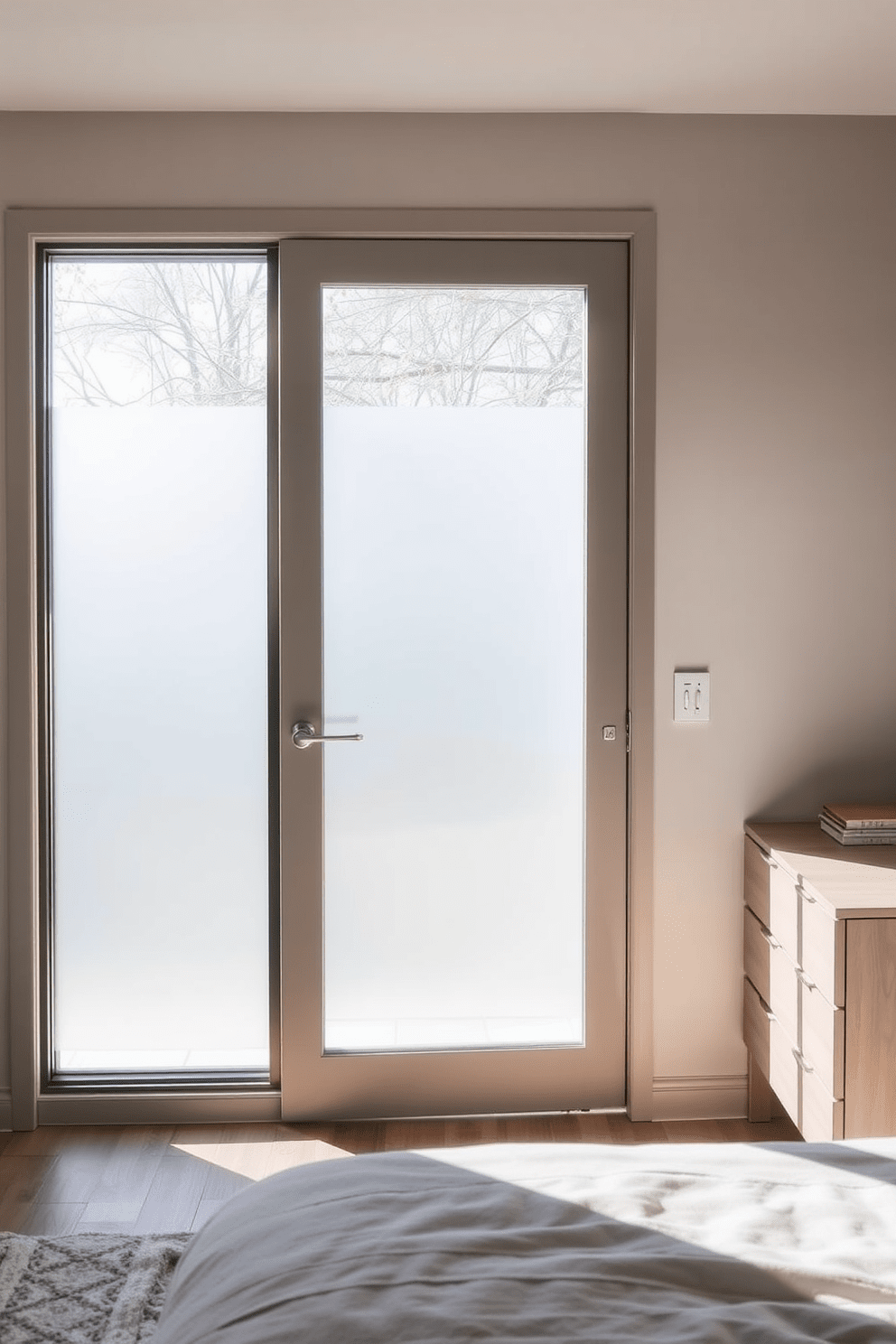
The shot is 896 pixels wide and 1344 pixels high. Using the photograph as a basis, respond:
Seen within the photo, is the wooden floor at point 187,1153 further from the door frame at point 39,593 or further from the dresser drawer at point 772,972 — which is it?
the dresser drawer at point 772,972

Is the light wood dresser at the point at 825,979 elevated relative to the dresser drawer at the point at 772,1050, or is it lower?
elevated

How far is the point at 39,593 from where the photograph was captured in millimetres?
2814

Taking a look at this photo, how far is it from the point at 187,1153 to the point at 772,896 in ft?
5.25

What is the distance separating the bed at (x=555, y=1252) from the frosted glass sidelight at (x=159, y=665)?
1.56m

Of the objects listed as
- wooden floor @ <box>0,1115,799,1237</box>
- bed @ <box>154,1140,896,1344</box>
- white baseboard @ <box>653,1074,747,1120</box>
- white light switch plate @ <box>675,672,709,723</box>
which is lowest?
wooden floor @ <box>0,1115,799,1237</box>

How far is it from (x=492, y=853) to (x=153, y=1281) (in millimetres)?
1253

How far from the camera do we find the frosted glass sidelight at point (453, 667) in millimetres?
2799

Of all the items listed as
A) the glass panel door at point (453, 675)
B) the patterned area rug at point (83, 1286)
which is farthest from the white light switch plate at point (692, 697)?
the patterned area rug at point (83, 1286)

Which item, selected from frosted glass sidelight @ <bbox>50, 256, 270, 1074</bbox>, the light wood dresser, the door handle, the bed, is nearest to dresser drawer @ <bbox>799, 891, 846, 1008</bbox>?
the light wood dresser

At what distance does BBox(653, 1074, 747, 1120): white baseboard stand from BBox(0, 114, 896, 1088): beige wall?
3 centimetres

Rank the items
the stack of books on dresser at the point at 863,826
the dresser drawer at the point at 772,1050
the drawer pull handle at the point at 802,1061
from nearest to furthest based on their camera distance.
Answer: the drawer pull handle at the point at 802,1061 → the dresser drawer at the point at 772,1050 → the stack of books on dresser at the point at 863,826

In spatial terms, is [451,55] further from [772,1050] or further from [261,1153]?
[261,1153]

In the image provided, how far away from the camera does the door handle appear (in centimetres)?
280

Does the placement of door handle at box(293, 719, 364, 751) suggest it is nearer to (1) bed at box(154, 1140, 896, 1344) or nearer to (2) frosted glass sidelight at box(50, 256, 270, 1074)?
(2) frosted glass sidelight at box(50, 256, 270, 1074)
